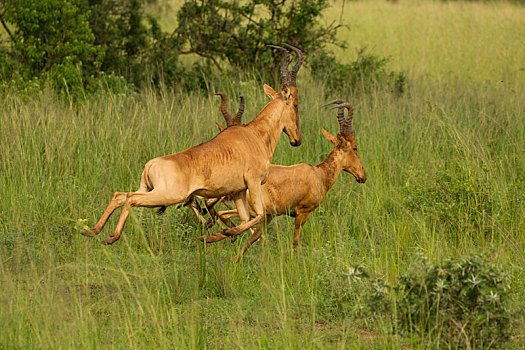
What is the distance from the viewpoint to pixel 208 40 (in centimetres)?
1480

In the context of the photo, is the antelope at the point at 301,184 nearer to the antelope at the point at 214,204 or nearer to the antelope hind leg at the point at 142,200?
the antelope at the point at 214,204

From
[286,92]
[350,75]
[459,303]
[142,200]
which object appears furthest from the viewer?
[350,75]

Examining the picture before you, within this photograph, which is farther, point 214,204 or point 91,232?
point 214,204

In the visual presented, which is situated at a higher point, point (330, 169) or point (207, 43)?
point (207, 43)

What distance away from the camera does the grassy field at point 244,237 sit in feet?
16.4

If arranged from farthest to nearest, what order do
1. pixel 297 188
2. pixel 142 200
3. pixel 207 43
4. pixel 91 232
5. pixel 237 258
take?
pixel 207 43 < pixel 297 188 < pixel 237 258 < pixel 142 200 < pixel 91 232

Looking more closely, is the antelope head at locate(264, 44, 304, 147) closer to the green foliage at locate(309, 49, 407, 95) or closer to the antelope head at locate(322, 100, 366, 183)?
the antelope head at locate(322, 100, 366, 183)

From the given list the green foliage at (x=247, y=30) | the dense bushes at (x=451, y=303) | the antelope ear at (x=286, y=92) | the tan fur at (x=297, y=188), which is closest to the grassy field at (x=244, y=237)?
the dense bushes at (x=451, y=303)

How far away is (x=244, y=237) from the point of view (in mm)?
7762

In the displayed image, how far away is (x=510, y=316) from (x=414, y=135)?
5.88 m

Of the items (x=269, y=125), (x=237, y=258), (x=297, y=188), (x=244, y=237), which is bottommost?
(x=244, y=237)

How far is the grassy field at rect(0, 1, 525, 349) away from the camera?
501cm

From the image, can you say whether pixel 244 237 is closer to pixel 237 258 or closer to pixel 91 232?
pixel 237 258

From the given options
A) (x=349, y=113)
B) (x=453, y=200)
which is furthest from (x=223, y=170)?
(x=453, y=200)
